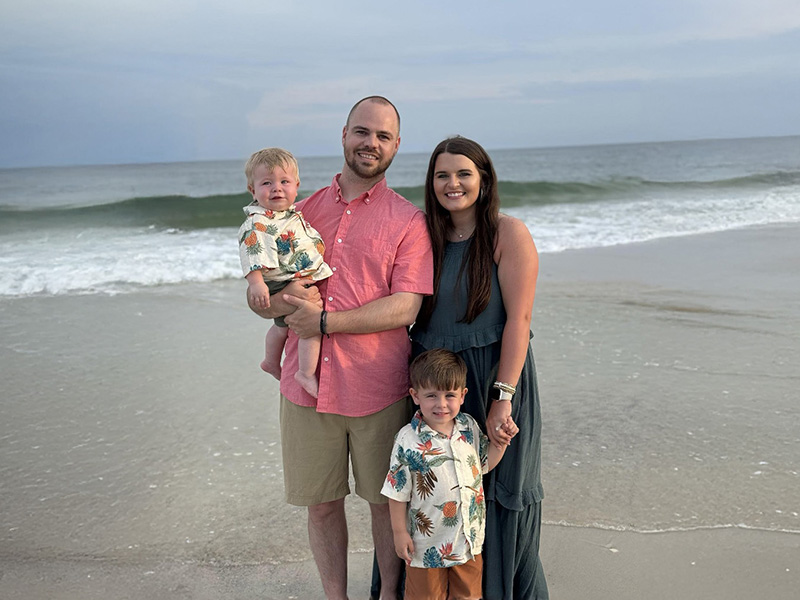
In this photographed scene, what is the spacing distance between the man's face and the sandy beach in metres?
1.66

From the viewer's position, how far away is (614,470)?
151 inches

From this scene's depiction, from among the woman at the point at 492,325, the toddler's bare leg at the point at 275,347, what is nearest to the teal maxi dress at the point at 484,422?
the woman at the point at 492,325

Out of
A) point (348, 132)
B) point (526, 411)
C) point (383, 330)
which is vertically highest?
point (348, 132)

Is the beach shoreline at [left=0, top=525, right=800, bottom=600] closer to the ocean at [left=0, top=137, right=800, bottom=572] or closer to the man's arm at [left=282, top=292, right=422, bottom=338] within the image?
the ocean at [left=0, top=137, right=800, bottom=572]

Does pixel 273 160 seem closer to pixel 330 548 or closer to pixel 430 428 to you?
pixel 430 428

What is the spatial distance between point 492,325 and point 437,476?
0.55m

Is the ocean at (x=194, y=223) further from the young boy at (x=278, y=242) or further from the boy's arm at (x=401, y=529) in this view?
the boy's arm at (x=401, y=529)

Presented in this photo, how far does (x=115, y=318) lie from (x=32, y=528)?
157 inches

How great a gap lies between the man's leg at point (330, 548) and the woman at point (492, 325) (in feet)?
1.80

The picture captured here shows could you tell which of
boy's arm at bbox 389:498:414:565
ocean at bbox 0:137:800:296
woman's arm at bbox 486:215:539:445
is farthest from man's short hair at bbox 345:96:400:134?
ocean at bbox 0:137:800:296

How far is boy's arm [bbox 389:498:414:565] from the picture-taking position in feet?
8.29

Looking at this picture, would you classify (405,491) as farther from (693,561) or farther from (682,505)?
(682,505)

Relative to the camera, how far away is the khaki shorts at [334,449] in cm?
273

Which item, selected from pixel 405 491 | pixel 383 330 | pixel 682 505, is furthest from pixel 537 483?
pixel 682 505
